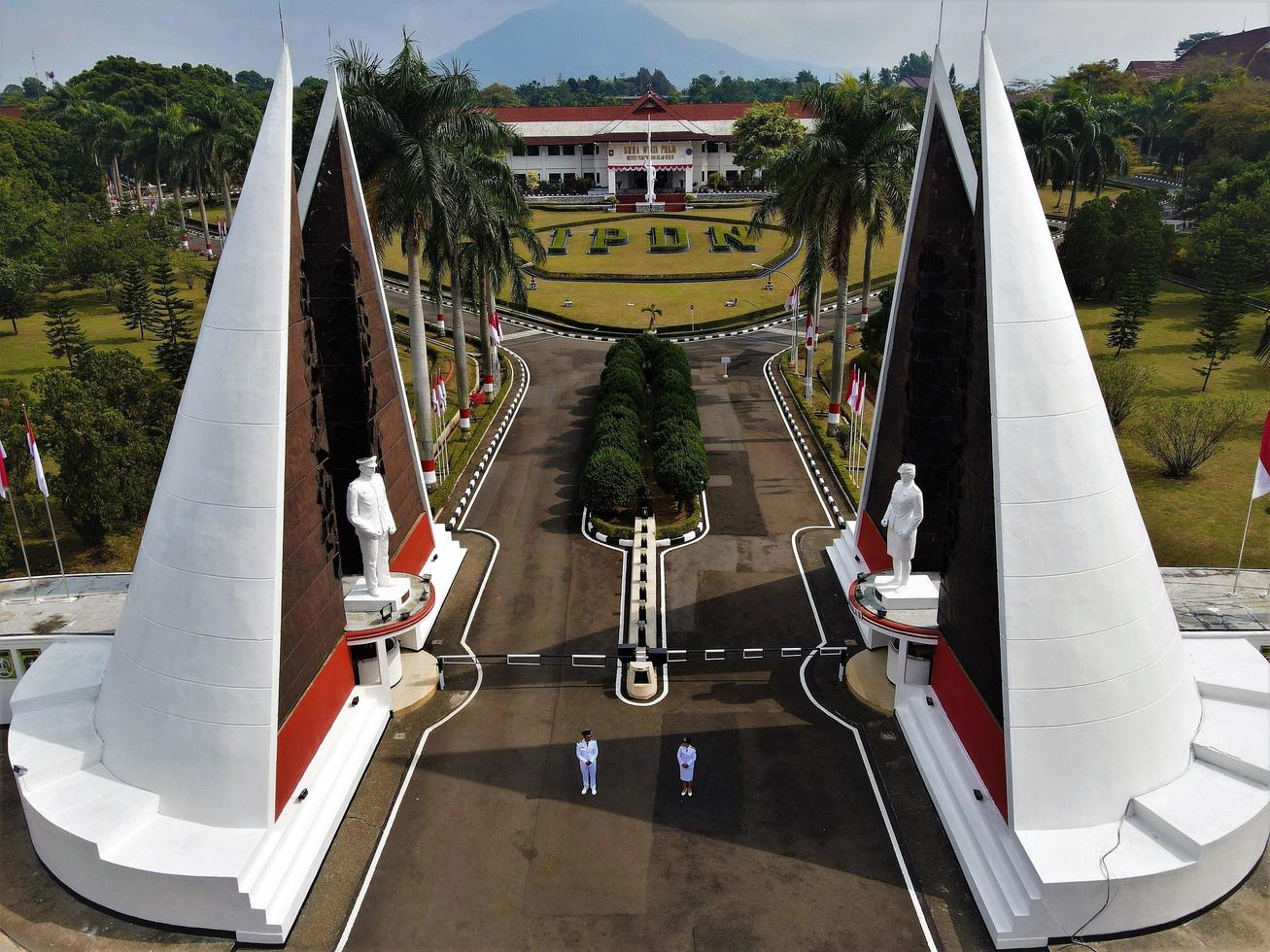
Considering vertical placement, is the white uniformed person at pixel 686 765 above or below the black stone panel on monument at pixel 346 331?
below

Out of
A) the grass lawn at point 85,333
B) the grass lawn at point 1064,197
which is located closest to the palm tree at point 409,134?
the grass lawn at point 85,333

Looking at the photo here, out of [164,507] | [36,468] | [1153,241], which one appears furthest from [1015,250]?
[1153,241]

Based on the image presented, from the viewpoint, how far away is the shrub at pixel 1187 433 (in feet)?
107

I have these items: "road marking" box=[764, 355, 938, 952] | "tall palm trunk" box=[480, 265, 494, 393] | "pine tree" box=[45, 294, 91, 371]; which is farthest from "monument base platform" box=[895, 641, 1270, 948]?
"pine tree" box=[45, 294, 91, 371]

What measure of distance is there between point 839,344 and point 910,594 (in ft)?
63.5

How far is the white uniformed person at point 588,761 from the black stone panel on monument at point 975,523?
7.48 m

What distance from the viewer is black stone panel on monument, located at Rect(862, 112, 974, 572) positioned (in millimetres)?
19500

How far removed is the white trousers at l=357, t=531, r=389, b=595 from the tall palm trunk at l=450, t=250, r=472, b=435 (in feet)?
55.0

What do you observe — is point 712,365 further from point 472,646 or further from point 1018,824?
point 1018,824

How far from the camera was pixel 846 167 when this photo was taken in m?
32.9

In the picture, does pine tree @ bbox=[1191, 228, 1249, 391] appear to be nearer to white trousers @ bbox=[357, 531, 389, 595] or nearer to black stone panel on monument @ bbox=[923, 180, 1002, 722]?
black stone panel on monument @ bbox=[923, 180, 1002, 722]

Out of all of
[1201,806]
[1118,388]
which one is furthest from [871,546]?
[1118,388]

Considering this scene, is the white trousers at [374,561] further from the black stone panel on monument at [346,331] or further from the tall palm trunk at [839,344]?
the tall palm trunk at [839,344]

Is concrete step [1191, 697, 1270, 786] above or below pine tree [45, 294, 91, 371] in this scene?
below
